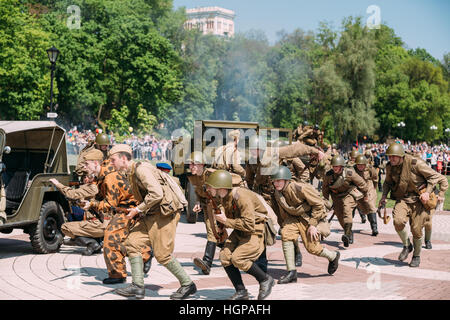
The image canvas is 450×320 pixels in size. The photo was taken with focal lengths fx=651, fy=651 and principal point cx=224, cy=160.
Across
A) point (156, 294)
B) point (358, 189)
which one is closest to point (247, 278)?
point (156, 294)

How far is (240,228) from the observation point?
677 centimetres

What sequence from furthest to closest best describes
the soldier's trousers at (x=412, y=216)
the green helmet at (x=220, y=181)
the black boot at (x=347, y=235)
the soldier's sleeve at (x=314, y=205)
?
the black boot at (x=347, y=235), the soldier's trousers at (x=412, y=216), the soldier's sleeve at (x=314, y=205), the green helmet at (x=220, y=181)

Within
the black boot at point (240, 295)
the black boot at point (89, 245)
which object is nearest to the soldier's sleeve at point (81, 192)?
the black boot at point (89, 245)

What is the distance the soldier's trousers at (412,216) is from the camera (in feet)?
31.9

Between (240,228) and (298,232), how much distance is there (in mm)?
1752

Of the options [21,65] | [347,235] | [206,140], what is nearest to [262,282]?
[347,235]

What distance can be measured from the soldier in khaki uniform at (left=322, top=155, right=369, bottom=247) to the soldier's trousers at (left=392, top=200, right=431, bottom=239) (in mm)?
1959

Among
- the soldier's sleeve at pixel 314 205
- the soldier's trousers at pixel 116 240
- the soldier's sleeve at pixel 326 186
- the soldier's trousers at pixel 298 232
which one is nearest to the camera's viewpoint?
the soldier's trousers at pixel 116 240

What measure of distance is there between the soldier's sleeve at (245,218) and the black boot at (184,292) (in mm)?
936

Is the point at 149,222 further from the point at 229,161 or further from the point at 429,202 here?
the point at 429,202

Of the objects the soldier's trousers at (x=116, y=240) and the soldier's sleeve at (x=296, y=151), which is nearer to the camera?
the soldier's trousers at (x=116, y=240)

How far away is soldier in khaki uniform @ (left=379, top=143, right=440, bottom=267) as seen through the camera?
9.63 metres

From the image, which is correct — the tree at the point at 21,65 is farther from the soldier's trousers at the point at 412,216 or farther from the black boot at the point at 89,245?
the soldier's trousers at the point at 412,216

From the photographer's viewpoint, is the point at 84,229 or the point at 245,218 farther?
the point at 84,229
